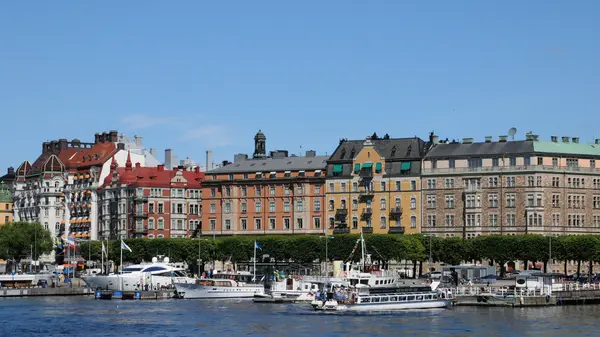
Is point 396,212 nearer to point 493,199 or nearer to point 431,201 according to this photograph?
point 431,201

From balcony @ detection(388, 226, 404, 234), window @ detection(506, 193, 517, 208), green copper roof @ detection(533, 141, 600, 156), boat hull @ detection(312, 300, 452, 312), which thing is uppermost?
green copper roof @ detection(533, 141, 600, 156)

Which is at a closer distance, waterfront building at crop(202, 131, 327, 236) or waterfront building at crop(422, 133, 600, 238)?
waterfront building at crop(422, 133, 600, 238)

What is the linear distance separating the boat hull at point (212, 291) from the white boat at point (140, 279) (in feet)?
21.1

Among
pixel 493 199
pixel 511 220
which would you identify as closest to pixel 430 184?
pixel 493 199

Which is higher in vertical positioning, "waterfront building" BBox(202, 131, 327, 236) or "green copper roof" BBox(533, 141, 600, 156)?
"green copper roof" BBox(533, 141, 600, 156)

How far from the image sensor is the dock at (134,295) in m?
152

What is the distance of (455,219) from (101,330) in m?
82.1

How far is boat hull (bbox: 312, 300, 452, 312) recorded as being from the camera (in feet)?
412

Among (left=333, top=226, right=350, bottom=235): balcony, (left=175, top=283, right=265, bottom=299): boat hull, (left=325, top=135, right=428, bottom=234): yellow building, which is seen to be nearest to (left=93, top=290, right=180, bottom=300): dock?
(left=175, top=283, right=265, bottom=299): boat hull

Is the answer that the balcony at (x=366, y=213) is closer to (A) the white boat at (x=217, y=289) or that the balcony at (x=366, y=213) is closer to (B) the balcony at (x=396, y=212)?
(B) the balcony at (x=396, y=212)

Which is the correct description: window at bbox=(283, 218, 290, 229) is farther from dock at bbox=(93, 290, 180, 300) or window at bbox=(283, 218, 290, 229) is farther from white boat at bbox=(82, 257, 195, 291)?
dock at bbox=(93, 290, 180, 300)

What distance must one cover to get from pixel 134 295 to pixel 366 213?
4522cm

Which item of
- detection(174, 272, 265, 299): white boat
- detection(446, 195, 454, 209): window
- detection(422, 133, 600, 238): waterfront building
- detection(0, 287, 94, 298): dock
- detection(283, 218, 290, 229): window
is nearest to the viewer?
detection(174, 272, 265, 299): white boat

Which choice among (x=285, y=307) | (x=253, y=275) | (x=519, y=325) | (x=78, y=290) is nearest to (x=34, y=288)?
(x=78, y=290)
